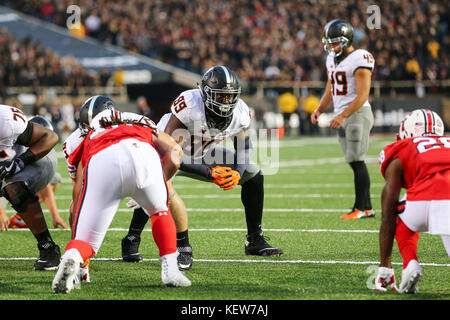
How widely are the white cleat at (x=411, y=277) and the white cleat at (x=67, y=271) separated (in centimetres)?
180

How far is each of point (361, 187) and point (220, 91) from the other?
3134mm

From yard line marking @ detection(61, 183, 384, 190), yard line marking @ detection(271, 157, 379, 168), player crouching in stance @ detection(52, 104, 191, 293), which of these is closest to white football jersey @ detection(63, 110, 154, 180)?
player crouching in stance @ detection(52, 104, 191, 293)

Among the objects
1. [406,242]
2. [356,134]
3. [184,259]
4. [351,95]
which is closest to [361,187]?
[356,134]

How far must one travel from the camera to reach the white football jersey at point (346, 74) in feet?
26.9

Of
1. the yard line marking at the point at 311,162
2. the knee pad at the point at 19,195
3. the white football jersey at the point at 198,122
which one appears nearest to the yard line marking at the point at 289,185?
the yard line marking at the point at 311,162

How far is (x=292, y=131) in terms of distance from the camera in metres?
26.0

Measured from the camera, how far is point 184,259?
5219 mm

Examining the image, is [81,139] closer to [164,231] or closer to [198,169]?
[198,169]

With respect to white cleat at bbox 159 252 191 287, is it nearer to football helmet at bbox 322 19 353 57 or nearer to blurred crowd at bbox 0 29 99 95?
football helmet at bbox 322 19 353 57

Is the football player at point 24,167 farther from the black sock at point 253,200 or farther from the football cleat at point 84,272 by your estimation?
the black sock at point 253,200

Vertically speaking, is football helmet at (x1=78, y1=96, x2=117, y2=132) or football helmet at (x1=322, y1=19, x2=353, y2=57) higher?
football helmet at (x1=322, y1=19, x2=353, y2=57)

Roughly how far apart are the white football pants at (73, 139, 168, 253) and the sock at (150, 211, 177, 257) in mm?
181

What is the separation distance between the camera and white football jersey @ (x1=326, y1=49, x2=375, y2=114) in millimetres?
8188
